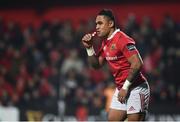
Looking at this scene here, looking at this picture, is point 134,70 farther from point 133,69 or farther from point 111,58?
point 111,58

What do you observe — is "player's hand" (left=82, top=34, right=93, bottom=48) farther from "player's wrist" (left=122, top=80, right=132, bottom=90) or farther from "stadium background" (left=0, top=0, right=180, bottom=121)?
"stadium background" (left=0, top=0, right=180, bottom=121)

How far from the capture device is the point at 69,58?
1599cm

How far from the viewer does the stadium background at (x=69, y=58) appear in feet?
43.8

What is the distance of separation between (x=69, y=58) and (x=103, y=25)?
8.92 meters

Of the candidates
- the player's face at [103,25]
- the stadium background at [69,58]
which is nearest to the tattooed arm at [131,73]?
the player's face at [103,25]

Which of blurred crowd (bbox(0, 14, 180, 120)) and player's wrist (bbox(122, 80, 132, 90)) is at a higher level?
player's wrist (bbox(122, 80, 132, 90))

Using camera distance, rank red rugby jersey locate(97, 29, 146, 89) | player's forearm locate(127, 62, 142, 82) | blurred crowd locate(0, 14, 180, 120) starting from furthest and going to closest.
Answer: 1. blurred crowd locate(0, 14, 180, 120)
2. red rugby jersey locate(97, 29, 146, 89)
3. player's forearm locate(127, 62, 142, 82)

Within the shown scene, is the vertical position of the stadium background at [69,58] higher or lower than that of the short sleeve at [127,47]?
lower

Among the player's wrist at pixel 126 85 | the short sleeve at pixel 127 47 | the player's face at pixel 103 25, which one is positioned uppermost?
the player's face at pixel 103 25

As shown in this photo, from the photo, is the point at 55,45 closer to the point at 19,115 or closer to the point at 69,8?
the point at 69,8

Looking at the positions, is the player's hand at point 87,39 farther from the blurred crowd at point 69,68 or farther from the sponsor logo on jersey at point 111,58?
the blurred crowd at point 69,68

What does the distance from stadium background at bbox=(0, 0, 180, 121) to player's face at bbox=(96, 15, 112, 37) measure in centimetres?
547

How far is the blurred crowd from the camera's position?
46.2 feet

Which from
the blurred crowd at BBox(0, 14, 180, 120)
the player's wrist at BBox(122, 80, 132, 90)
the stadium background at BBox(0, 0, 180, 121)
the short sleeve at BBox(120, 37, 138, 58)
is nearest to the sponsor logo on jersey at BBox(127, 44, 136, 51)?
the short sleeve at BBox(120, 37, 138, 58)
